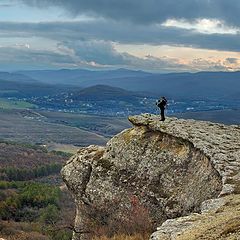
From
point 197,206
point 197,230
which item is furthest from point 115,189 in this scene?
point 197,230

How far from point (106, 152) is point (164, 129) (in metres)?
4.23

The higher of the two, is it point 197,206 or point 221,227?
point 221,227

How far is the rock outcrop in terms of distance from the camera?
2389cm

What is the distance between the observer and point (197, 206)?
23.0 meters

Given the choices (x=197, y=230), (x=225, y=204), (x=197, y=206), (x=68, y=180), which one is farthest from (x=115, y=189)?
(x=197, y=230)

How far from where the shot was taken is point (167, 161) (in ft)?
87.9

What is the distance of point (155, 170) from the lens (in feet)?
88.2

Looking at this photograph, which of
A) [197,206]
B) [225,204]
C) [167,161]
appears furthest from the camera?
[167,161]

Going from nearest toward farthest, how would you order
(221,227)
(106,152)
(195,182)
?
(221,227) → (195,182) → (106,152)

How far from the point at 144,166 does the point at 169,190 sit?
9.02 ft

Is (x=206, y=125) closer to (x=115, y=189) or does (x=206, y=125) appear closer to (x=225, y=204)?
(x=115, y=189)

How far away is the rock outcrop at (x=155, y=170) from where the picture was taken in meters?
23.9

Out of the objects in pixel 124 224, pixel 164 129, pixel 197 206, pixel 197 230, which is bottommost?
pixel 124 224

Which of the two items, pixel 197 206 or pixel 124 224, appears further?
pixel 124 224
